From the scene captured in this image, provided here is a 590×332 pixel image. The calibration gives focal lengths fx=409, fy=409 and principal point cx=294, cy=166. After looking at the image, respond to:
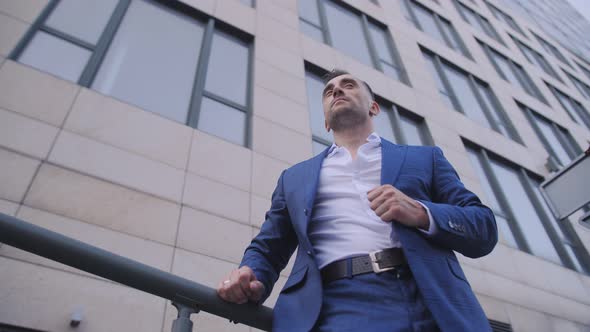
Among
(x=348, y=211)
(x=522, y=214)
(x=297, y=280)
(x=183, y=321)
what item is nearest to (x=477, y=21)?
(x=522, y=214)

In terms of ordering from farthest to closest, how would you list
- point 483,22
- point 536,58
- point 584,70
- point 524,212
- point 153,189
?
1. point 584,70
2. point 536,58
3. point 483,22
4. point 524,212
5. point 153,189

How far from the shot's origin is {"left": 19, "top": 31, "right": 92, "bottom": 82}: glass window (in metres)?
5.00

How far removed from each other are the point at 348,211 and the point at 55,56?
4879mm

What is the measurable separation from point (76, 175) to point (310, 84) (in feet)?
16.6

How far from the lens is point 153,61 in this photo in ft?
20.6

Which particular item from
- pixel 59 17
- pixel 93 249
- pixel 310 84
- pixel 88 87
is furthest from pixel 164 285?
pixel 310 84

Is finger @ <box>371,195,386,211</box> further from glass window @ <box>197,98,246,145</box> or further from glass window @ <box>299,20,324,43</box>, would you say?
glass window @ <box>299,20,324,43</box>

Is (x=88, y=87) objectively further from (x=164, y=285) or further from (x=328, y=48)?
(x=328, y=48)

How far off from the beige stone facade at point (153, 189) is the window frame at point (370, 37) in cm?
136

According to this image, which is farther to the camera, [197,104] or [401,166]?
[197,104]

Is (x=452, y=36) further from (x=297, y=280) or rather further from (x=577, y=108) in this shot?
(x=297, y=280)

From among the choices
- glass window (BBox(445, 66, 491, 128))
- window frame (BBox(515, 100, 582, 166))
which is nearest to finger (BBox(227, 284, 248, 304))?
glass window (BBox(445, 66, 491, 128))

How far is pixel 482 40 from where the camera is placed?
601 inches

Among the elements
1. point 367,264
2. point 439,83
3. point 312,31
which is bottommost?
point 367,264
